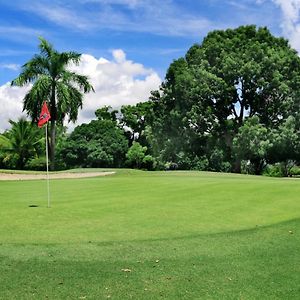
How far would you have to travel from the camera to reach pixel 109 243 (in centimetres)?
916

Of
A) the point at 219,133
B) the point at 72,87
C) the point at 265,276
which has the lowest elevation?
the point at 265,276

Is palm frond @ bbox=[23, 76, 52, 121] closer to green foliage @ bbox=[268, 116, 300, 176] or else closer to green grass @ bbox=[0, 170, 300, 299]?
green foliage @ bbox=[268, 116, 300, 176]

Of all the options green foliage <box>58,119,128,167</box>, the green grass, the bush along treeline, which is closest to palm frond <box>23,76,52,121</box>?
the bush along treeline

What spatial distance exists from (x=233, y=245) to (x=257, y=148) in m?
33.3

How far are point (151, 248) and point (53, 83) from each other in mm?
34843

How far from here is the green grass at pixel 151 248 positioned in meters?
6.62

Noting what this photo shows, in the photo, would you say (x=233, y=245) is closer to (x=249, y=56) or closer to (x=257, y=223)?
(x=257, y=223)

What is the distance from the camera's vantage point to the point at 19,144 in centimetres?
5612

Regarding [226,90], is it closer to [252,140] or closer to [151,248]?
[252,140]

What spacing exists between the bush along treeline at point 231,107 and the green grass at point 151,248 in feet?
95.3

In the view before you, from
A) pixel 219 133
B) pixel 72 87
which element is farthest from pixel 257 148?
pixel 72 87

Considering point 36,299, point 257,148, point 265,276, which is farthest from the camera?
point 257,148

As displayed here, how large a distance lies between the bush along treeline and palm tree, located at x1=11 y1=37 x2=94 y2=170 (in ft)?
33.6

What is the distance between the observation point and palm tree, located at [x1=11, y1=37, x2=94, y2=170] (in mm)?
41125
